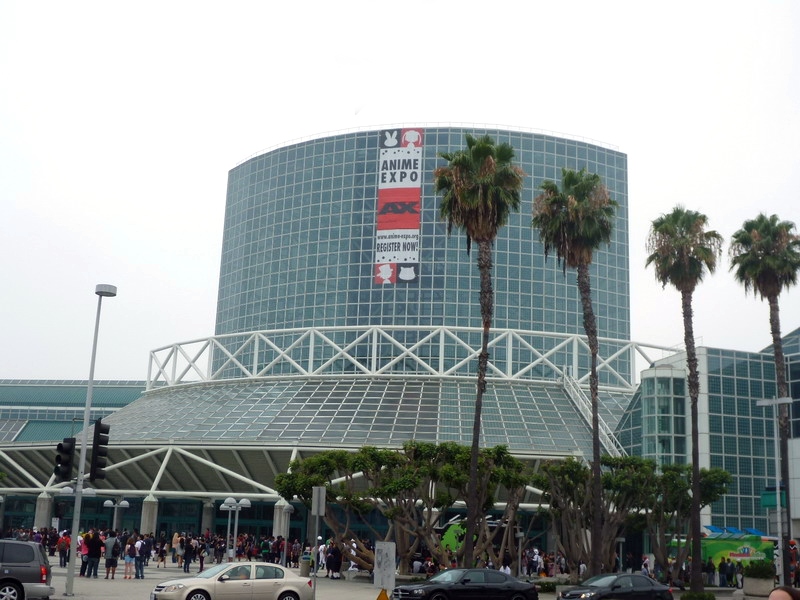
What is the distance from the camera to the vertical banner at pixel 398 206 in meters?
99.6

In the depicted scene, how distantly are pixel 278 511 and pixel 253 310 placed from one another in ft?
162

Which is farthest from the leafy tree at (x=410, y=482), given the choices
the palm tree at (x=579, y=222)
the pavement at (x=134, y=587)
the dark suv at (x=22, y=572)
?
the dark suv at (x=22, y=572)

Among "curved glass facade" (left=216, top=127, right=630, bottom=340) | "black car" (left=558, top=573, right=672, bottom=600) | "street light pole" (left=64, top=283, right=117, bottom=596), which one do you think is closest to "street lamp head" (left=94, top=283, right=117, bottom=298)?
"street light pole" (left=64, top=283, right=117, bottom=596)

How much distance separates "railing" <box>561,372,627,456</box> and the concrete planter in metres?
23.2

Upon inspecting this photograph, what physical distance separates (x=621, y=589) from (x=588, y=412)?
4269 cm

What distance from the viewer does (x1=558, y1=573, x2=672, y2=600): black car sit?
30.8 metres

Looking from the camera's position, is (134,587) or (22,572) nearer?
(22,572)

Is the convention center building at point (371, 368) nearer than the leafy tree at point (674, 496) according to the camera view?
No

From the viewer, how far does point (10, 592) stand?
25531 mm

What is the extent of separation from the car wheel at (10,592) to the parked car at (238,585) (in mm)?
3578

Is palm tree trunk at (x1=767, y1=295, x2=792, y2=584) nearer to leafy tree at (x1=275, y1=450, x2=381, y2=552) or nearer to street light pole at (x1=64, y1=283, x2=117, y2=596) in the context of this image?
leafy tree at (x1=275, y1=450, x2=381, y2=552)

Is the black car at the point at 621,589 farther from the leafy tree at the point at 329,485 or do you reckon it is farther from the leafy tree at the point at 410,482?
the leafy tree at the point at 329,485

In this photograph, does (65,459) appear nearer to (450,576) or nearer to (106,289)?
(106,289)

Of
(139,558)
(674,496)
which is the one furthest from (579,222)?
(139,558)
